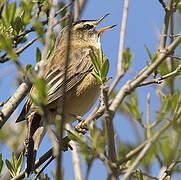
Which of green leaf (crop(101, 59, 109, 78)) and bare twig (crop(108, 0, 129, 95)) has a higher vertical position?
bare twig (crop(108, 0, 129, 95))

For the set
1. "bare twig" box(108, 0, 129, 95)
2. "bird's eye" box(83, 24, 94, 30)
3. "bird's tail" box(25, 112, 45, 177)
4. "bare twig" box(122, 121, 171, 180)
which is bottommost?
"bird's tail" box(25, 112, 45, 177)

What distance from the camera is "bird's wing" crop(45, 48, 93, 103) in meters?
4.21

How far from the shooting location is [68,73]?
4.79m

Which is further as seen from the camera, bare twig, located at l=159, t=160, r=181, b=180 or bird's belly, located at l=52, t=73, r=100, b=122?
bird's belly, located at l=52, t=73, r=100, b=122

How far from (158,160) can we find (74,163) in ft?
2.00

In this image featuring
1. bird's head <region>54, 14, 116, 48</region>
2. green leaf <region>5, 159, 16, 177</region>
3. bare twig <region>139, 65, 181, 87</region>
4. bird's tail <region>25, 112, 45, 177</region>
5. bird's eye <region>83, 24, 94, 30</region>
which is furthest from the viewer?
bird's eye <region>83, 24, 94, 30</region>

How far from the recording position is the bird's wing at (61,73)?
4.22 m

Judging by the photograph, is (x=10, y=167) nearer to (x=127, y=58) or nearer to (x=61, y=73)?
(x=61, y=73)

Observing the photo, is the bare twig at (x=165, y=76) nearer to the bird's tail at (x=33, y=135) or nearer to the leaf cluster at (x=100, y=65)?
the leaf cluster at (x=100, y=65)

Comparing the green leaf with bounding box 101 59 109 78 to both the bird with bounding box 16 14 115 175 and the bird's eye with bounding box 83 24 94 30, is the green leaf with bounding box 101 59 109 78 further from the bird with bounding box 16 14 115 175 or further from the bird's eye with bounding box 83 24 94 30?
the bird's eye with bounding box 83 24 94 30

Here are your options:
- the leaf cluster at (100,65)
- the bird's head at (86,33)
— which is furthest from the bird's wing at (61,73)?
the leaf cluster at (100,65)

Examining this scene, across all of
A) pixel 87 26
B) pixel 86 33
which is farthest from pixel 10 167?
pixel 87 26

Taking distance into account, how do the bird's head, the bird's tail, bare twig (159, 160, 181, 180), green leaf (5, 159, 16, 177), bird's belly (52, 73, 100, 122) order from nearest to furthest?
bare twig (159, 160, 181, 180)
green leaf (5, 159, 16, 177)
the bird's tail
bird's belly (52, 73, 100, 122)
the bird's head

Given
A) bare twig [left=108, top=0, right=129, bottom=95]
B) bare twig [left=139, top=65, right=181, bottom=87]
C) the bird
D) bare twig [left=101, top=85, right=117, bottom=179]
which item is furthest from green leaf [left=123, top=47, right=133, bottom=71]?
the bird
